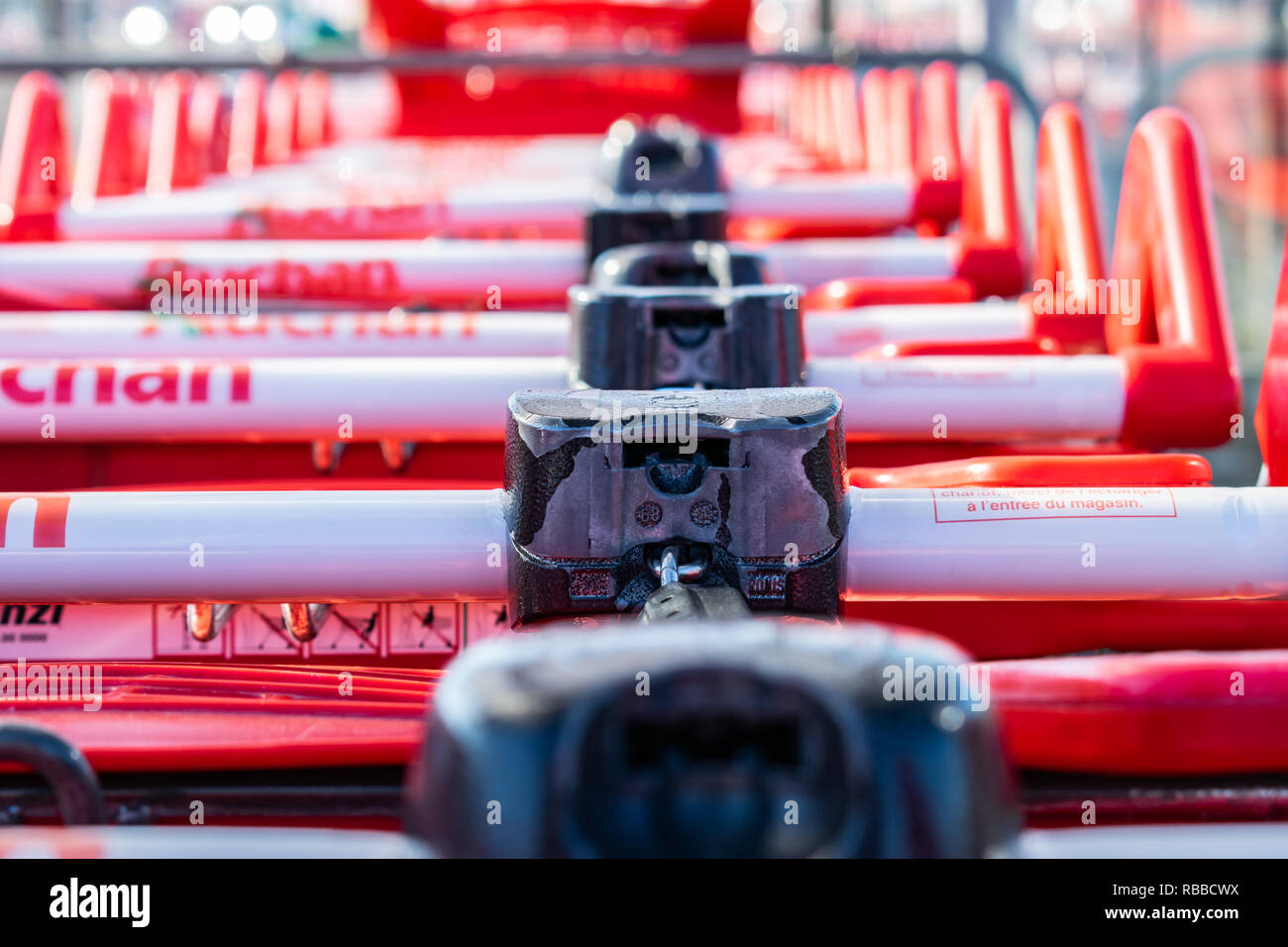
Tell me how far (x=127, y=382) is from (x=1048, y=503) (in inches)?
40.5

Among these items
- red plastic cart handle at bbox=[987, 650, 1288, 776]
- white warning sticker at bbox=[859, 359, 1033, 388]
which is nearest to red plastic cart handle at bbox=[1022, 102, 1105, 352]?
white warning sticker at bbox=[859, 359, 1033, 388]

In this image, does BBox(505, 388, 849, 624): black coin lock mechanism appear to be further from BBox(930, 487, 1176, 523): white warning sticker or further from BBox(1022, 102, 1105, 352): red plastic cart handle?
BBox(1022, 102, 1105, 352): red plastic cart handle

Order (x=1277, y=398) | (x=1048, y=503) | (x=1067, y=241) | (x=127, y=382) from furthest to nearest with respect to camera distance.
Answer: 1. (x=1067, y=241)
2. (x=127, y=382)
3. (x=1277, y=398)
4. (x=1048, y=503)

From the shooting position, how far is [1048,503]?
1.10 meters

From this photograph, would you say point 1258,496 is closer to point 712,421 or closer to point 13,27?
point 712,421

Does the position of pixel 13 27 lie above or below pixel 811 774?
above

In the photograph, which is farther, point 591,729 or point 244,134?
point 244,134

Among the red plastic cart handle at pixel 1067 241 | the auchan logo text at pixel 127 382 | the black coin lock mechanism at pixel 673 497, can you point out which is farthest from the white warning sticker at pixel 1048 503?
the red plastic cart handle at pixel 1067 241

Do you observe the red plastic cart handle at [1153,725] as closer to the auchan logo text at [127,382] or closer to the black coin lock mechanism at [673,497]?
the black coin lock mechanism at [673,497]

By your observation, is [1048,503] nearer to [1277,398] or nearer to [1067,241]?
[1277,398]

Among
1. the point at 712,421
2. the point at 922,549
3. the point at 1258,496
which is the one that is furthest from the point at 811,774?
the point at 1258,496

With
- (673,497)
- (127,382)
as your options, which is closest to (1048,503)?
(673,497)
